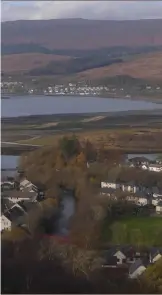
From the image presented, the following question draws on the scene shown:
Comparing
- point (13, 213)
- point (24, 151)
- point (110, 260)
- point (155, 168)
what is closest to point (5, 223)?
point (13, 213)

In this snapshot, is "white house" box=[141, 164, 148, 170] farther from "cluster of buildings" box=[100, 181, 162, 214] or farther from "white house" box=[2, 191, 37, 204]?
"white house" box=[2, 191, 37, 204]

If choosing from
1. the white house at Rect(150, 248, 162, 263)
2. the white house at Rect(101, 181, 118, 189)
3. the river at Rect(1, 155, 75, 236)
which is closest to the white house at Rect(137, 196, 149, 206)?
the white house at Rect(101, 181, 118, 189)

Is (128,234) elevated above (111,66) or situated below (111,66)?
below

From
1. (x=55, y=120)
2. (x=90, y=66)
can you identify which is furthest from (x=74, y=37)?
(x=55, y=120)

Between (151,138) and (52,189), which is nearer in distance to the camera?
(52,189)

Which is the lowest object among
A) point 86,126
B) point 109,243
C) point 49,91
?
point 109,243

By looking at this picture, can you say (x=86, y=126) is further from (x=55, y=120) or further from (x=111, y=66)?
(x=111, y=66)
